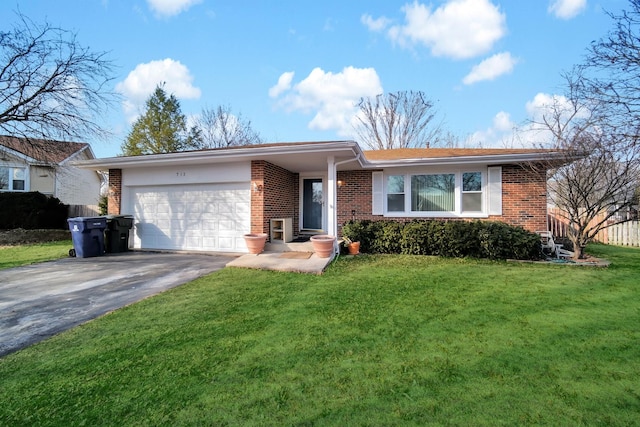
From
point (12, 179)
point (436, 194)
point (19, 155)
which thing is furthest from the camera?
point (12, 179)

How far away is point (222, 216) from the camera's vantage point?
8922 millimetres

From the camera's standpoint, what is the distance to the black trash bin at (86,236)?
836 centimetres

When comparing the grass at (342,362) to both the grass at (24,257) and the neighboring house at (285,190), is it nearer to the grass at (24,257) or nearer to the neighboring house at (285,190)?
the neighboring house at (285,190)

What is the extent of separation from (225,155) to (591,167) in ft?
29.4

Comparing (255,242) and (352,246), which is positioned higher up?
(255,242)

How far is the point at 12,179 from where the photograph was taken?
56.9 ft

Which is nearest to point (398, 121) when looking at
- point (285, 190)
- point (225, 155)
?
point (285, 190)

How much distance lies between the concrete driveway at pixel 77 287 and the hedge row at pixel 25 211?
30.3 ft

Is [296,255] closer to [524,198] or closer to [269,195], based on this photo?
[269,195]

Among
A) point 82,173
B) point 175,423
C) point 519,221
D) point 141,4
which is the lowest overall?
point 175,423

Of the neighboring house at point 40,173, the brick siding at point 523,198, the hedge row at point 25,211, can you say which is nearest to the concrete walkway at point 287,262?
the brick siding at point 523,198

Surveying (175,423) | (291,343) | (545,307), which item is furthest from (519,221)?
(175,423)

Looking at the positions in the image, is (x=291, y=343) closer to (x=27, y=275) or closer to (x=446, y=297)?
(x=446, y=297)

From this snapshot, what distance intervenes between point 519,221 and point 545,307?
5704 millimetres
